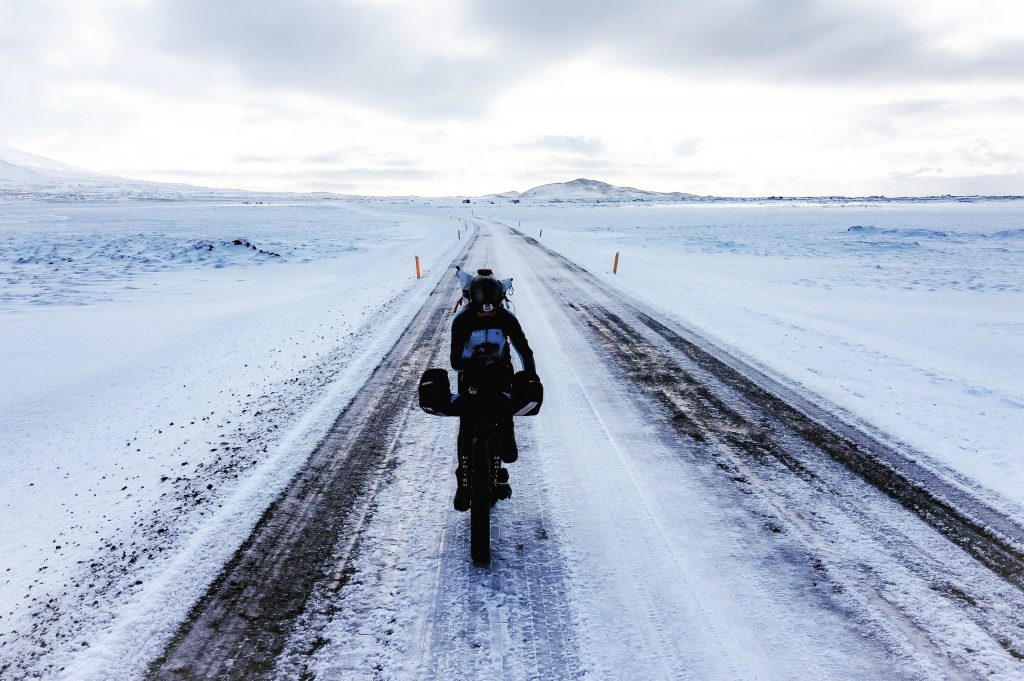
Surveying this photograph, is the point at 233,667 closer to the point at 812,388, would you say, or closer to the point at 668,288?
the point at 812,388

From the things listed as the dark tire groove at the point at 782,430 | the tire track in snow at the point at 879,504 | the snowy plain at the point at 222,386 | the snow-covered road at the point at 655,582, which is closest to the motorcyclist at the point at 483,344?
the snow-covered road at the point at 655,582

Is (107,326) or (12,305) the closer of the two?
(107,326)

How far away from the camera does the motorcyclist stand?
11.7 feet

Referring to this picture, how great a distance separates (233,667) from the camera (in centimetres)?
277

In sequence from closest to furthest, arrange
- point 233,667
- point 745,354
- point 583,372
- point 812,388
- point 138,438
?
point 233,667, point 138,438, point 812,388, point 583,372, point 745,354

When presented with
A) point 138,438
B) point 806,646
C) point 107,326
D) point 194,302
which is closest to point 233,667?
point 806,646

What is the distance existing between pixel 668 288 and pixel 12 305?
62.1 feet

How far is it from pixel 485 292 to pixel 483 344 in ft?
1.21

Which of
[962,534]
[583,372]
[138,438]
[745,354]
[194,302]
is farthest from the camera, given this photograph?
[194,302]

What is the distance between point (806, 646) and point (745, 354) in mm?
6457

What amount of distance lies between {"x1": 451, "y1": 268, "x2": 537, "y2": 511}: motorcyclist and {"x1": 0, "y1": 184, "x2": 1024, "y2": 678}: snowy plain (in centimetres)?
103

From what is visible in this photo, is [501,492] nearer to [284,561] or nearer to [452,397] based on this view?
[452,397]

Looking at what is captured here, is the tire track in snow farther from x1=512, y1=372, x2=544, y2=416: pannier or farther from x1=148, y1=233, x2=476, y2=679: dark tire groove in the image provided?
x1=148, y1=233, x2=476, y2=679: dark tire groove

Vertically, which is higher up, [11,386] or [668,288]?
[668,288]
